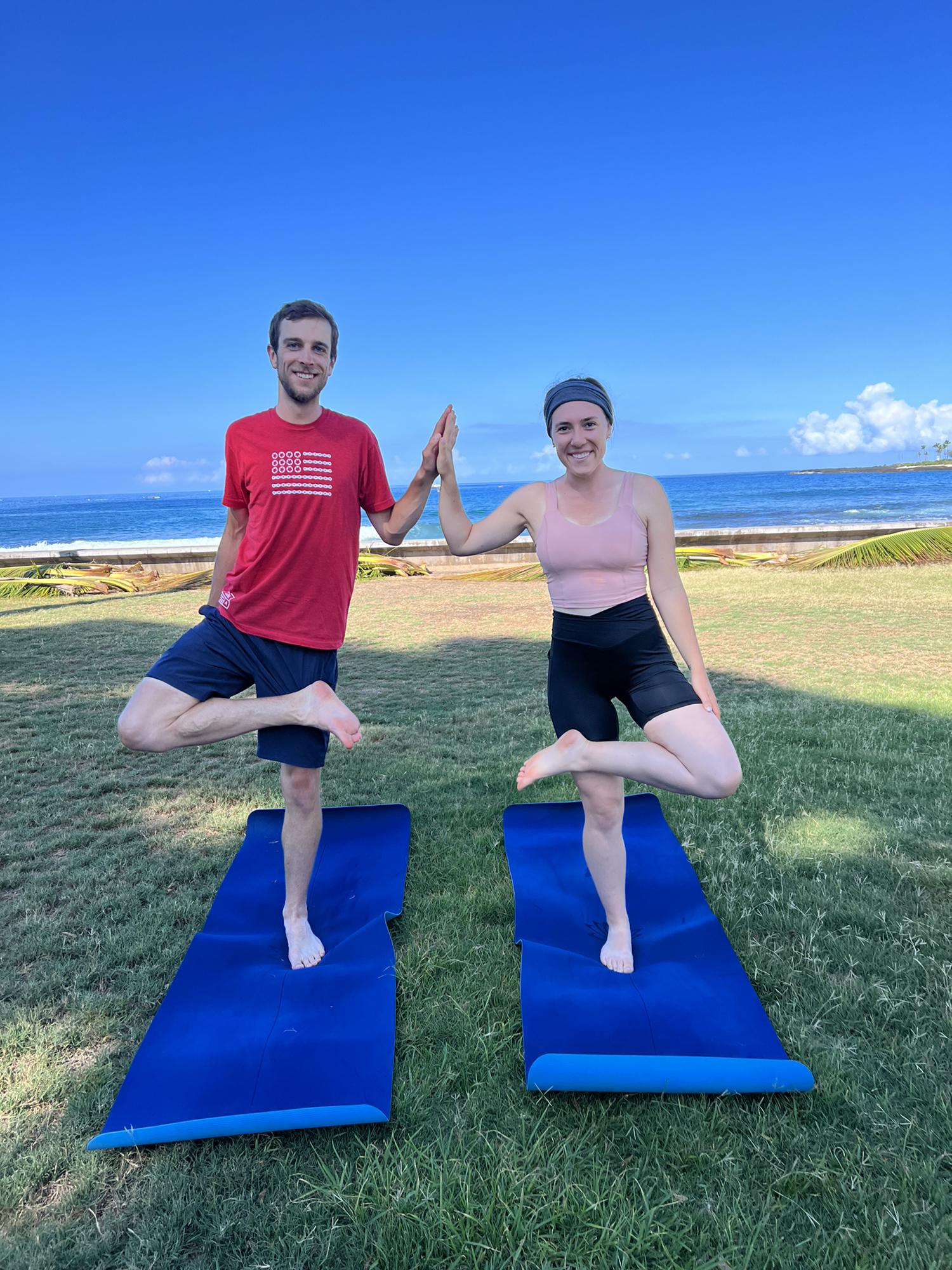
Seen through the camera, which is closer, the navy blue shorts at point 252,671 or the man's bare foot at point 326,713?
the man's bare foot at point 326,713

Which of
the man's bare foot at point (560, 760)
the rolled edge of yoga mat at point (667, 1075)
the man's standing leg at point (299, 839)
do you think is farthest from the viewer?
the man's standing leg at point (299, 839)

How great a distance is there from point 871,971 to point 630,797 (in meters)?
1.58

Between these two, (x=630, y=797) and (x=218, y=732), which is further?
(x=630, y=797)

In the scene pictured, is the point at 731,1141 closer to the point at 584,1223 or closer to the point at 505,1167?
the point at 584,1223

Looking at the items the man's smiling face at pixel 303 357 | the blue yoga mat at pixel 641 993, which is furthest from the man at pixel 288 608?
the blue yoga mat at pixel 641 993

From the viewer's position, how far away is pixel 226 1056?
2451 mm

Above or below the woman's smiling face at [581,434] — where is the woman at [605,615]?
below

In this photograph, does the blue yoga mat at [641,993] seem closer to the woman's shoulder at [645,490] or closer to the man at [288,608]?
the man at [288,608]

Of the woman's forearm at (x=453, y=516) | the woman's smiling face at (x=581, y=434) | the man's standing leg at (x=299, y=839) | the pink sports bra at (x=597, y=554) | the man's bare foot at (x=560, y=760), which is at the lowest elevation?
the man's standing leg at (x=299, y=839)

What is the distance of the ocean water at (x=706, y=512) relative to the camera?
145 feet

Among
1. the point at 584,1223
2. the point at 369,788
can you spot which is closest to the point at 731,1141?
the point at 584,1223

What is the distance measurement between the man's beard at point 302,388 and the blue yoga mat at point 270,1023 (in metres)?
2.11

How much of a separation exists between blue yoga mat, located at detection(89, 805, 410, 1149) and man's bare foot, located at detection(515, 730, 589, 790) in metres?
0.90

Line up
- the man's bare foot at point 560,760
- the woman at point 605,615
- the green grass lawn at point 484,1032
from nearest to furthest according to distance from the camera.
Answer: the green grass lawn at point 484,1032 < the man's bare foot at point 560,760 < the woman at point 605,615
